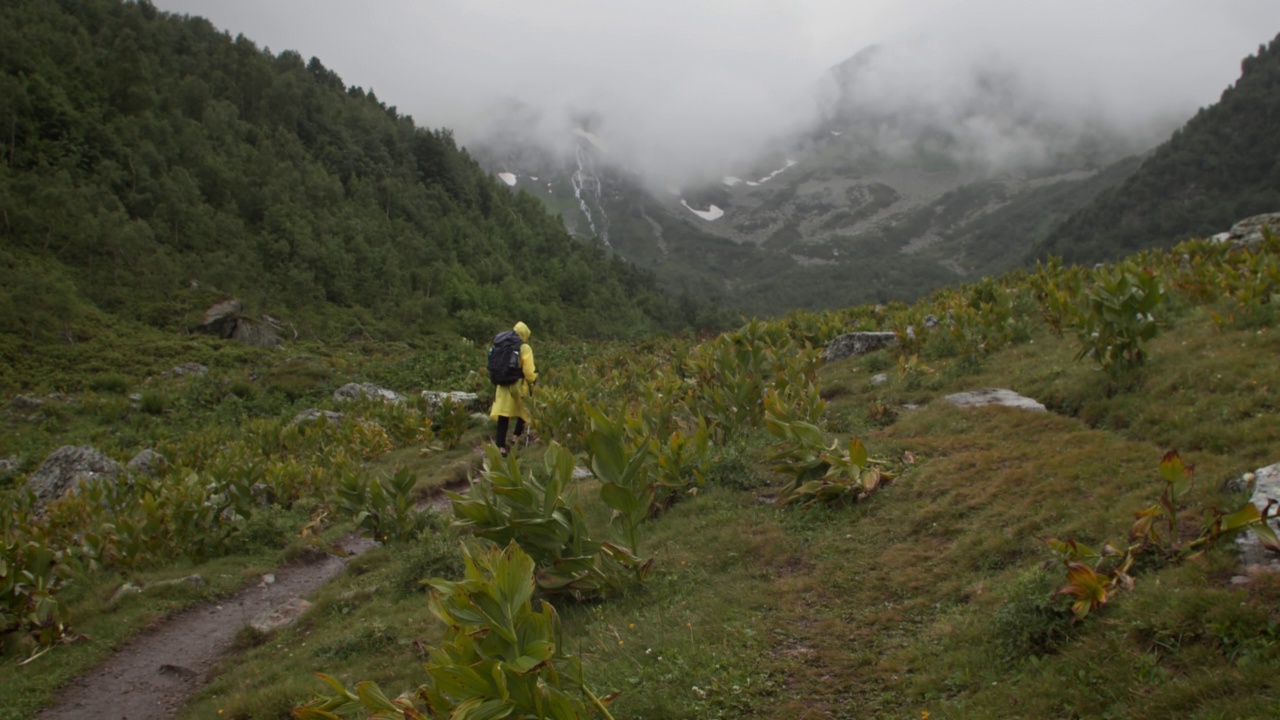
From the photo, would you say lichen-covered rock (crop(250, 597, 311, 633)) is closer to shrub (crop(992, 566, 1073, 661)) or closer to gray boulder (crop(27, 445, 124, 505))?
shrub (crop(992, 566, 1073, 661))

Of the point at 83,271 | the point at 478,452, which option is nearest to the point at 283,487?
the point at 478,452

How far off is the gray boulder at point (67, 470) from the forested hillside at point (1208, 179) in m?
87.3

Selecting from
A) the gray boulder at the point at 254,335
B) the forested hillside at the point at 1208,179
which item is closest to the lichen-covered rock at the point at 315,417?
the gray boulder at the point at 254,335

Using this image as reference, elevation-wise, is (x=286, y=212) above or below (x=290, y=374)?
above

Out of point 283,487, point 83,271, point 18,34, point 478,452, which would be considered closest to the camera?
point 283,487

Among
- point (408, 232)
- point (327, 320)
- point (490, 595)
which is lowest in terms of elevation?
point (490, 595)

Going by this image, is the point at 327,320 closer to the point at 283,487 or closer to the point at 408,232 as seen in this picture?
the point at 408,232

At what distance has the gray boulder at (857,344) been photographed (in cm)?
1553

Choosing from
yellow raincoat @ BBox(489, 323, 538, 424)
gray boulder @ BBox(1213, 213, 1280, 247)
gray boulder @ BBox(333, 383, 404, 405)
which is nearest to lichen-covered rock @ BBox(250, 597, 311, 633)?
yellow raincoat @ BBox(489, 323, 538, 424)

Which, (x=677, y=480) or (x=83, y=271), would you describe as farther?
(x=83, y=271)

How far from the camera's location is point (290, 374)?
2516cm

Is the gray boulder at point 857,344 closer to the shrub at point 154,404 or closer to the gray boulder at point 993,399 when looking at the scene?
the gray boulder at point 993,399

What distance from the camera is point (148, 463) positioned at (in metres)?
14.8

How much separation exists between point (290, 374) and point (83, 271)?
25.3 meters
